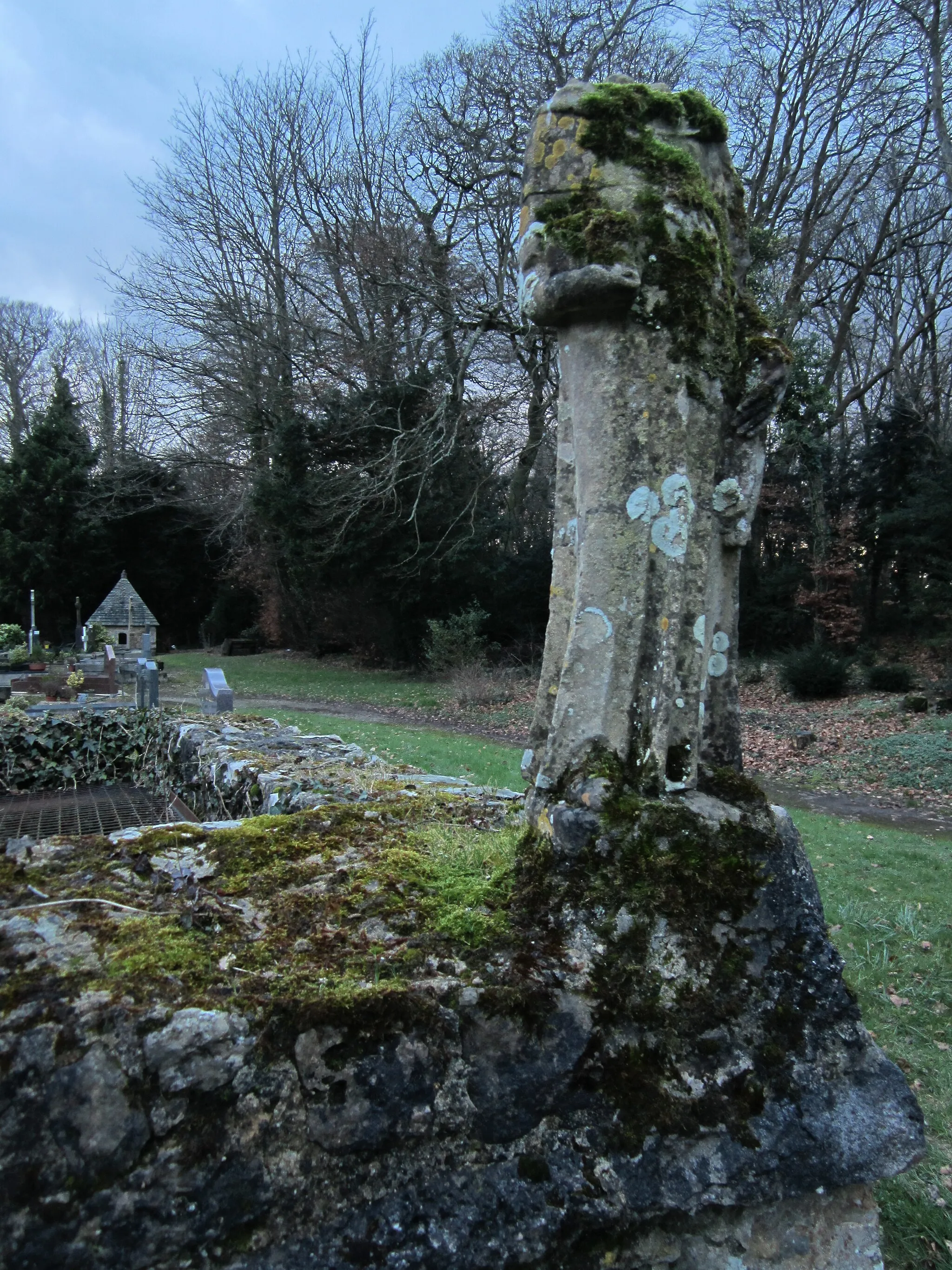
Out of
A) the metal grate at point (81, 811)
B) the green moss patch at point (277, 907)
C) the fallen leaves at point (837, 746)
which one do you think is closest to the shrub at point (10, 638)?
the metal grate at point (81, 811)

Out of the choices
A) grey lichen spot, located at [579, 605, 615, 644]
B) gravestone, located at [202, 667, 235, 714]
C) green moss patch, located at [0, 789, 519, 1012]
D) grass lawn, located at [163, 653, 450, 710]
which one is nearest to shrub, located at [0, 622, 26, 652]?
grass lawn, located at [163, 653, 450, 710]

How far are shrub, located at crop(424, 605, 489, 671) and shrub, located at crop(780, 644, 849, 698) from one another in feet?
24.0

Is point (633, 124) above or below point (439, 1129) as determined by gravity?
above

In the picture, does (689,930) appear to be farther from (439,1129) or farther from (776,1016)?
(439,1129)

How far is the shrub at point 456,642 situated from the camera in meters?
20.8

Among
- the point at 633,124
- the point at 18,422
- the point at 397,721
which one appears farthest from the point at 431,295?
the point at 18,422

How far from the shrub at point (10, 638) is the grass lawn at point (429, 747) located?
8.27 m

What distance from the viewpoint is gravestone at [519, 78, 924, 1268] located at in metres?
2.18

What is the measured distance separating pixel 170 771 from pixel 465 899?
610 cm

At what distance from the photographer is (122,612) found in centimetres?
2253

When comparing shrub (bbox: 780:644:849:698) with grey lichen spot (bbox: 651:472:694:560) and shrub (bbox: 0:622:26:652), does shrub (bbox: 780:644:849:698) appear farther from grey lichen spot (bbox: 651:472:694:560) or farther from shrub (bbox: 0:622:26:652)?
shrub (bbox: 0:622:26:652)

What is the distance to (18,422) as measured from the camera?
33219 millimetres

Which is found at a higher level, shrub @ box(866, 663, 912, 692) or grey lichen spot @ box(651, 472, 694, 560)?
grey lichen spot @ box(651, 472, 694, 560)

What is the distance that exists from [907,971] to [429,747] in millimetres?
8206
